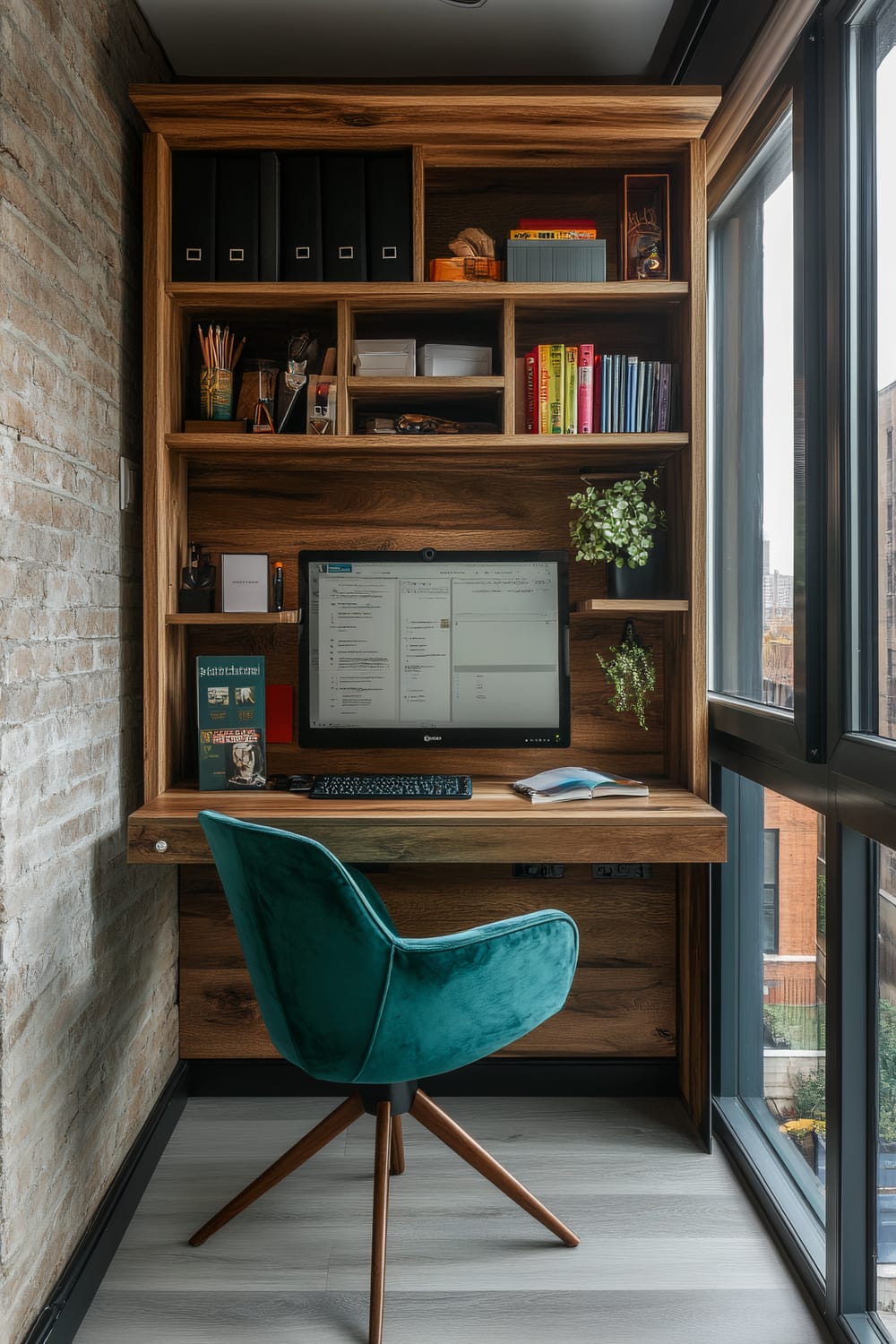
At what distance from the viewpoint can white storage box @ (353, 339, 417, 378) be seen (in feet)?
6.94

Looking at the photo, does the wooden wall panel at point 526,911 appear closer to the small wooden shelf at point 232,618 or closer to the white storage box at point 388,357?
the small wooden shelf at point 232,618

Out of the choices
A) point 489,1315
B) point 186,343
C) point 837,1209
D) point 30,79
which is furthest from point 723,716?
point 30,79

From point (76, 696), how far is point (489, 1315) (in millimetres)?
1352

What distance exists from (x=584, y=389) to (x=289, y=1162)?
70.3 inches

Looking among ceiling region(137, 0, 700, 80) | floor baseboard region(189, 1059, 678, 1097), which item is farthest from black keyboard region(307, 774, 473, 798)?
ceiling region(137, 0, 700, 80)

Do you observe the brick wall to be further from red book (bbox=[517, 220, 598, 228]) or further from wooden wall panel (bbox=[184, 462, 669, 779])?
red book (bbox=[517, 220, 598, 228])

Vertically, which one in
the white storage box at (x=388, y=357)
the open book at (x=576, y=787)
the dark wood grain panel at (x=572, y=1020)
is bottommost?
the dark wood grain panel at (x=572, y=1020)

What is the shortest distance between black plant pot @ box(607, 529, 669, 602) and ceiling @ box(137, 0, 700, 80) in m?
1.21

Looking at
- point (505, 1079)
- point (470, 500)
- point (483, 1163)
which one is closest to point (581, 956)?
point (505, 1079)

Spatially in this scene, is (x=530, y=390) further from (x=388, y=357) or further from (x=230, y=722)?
(x=230, y=722)

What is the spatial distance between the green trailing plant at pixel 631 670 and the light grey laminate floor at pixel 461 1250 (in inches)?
40.7

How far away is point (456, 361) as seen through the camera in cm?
216

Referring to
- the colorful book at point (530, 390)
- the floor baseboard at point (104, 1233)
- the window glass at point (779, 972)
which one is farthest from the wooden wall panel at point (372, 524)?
the floor baseboard at point (104, 1233)

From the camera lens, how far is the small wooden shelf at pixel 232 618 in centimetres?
209
